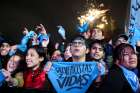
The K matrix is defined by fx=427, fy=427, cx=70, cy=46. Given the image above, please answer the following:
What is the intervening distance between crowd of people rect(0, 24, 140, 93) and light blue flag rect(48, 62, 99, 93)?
0.17ft

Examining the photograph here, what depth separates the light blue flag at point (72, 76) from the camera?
5318 millimetres

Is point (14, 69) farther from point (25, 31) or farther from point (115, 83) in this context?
point (115, 83)

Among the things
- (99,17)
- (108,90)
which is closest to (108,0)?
(99,17)

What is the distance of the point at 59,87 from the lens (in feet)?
17.7

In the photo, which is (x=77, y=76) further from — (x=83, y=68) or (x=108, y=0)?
(x=108, y=0)

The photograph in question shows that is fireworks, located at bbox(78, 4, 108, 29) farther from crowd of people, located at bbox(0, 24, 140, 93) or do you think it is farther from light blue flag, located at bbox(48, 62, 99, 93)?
light blue flag, located at bbox(48, 62, 99, 93)

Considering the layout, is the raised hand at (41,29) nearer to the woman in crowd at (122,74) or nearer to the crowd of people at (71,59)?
the crowd of people at (71,59)

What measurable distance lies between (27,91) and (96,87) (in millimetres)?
920

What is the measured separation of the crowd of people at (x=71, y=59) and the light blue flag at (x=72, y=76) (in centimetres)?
5

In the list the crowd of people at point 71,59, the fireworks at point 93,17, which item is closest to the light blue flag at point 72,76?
the crowd of people at point 71,59

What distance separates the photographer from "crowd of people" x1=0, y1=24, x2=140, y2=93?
4.97 metres

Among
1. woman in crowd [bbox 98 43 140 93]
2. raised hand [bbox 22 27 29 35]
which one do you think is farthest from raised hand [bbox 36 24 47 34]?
woman in crowd [bbox 98 43 140 93]

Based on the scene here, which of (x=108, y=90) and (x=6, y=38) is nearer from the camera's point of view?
(x=108, y=90)

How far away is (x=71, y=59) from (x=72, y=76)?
0.70ft
